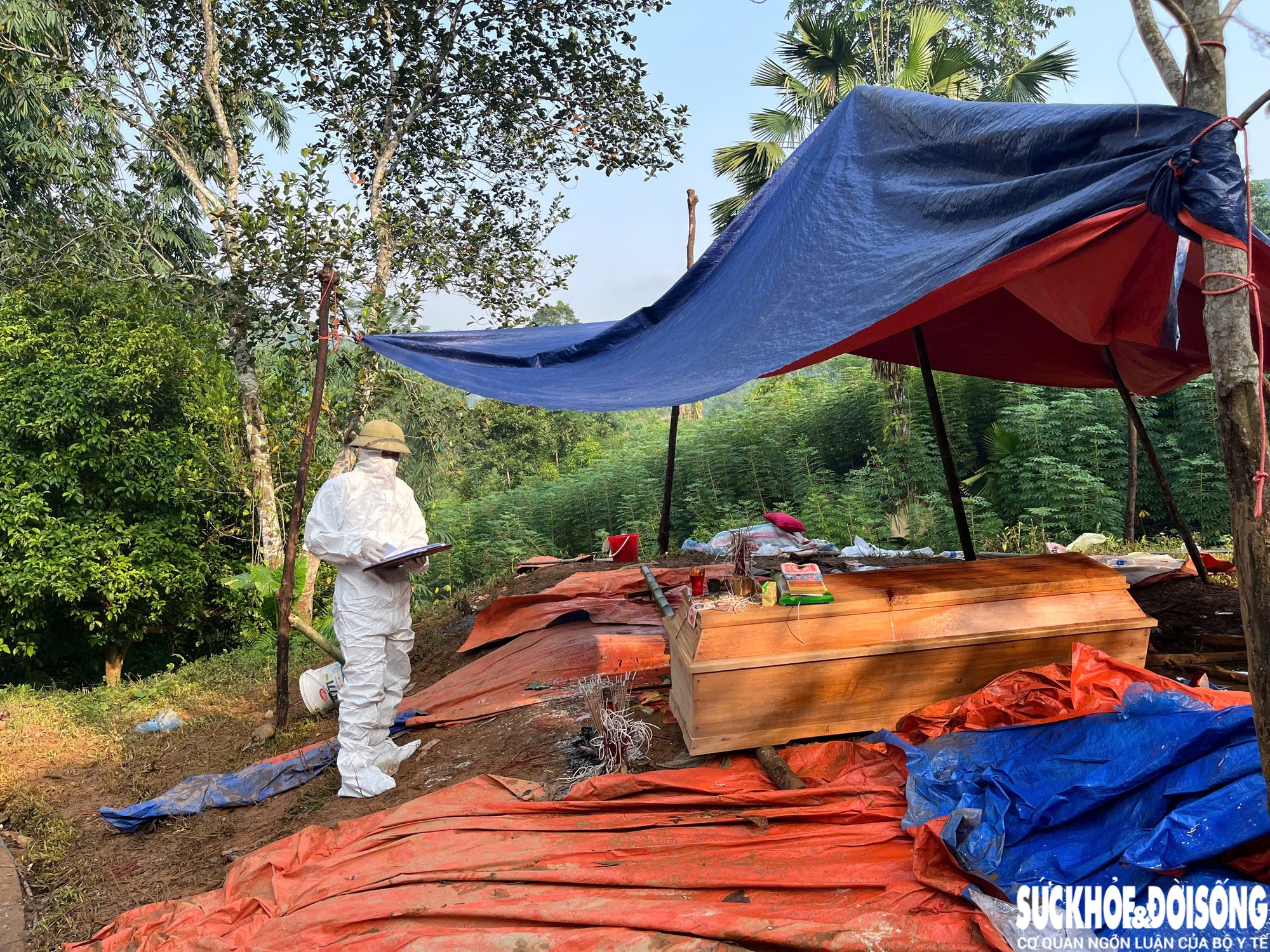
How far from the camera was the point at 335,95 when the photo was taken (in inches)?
342

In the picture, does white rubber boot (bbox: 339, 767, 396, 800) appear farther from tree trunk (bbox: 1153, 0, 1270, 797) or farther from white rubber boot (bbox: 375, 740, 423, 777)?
tree trunk (bbox: 1153, 0, 1270, 797)

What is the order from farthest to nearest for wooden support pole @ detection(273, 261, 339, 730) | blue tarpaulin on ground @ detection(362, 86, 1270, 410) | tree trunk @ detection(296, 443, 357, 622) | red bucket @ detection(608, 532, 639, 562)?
red bucket @ detection(608, 532, 639, 562) < tree trunk @ detection(296, 443, 357, 622) < wooden support pole @ detection(273, 261, 339, 730) < blue tarpaulin on ground @ detection(362, 86, 1270, 410)

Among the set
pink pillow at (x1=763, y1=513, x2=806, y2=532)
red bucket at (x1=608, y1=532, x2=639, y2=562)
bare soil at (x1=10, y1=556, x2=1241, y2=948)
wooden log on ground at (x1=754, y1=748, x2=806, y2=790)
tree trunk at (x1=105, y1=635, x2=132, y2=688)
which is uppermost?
pink pillow at (x1=763, y1=513, x2=806, y2=532)

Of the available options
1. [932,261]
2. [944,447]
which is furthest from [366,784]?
[944,447]

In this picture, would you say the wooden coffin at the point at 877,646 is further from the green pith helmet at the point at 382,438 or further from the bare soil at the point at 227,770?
the green pith helmet at the point at 382,438

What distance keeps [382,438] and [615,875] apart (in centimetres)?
242

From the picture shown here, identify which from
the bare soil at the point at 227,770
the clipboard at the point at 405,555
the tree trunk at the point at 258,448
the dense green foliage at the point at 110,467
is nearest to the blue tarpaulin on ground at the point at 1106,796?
the bare soil at the point at 227,770

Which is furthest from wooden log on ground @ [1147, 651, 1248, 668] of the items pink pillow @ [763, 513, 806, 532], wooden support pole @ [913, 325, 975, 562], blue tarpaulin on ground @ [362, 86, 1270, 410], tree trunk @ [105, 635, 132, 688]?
tree trunk @ [105, 635, 132, 688]

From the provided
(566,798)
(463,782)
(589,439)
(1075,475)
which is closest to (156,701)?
(463,782)

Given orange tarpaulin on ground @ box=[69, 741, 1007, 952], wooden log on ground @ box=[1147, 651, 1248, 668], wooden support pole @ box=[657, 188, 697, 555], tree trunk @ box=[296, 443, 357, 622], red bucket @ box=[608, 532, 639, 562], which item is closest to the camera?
orange tarpaulin on ground @ box=[69, 741, 1007, 952]

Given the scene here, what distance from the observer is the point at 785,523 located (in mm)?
7227

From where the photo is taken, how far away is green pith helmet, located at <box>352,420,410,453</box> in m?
3.93

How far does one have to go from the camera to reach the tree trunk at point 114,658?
9.52 m

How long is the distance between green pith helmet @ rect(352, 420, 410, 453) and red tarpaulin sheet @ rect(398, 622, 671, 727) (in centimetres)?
147
